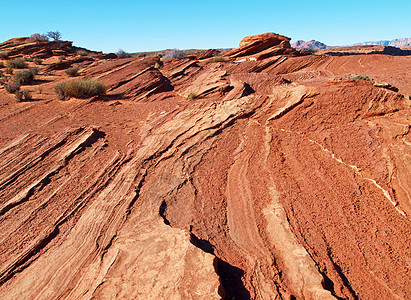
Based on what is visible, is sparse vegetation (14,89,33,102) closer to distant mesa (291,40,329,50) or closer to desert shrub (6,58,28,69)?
desert shrub (6,58,28,69)

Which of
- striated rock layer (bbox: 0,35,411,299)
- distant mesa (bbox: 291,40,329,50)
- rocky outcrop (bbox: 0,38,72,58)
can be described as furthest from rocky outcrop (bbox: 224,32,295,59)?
distant mesa (bbox: 291,40,329,50)

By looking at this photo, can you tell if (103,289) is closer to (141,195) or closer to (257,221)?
(141,195)

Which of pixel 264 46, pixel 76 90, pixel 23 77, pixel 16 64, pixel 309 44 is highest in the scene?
pixel 309 44

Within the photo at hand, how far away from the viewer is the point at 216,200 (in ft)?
16.6

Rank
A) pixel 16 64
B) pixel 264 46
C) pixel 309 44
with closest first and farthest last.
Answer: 1. pixel 16 64
2. pixel 264 46
3. pixel 309 44

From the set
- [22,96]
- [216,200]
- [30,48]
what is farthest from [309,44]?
[216,200]

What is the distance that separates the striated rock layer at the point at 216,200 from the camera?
3.34m

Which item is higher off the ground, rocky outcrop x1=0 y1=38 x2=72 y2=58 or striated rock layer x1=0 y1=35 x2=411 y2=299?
rocky outcrop x1=0 y1=38 x2=72 y2=58

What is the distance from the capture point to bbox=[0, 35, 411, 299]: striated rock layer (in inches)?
131

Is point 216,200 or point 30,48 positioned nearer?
point 216,200

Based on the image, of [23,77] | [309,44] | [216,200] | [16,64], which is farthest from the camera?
[309,44]

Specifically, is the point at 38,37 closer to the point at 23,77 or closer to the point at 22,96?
the point at 23,77

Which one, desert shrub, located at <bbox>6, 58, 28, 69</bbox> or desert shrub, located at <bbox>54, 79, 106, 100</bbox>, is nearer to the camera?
desert shrub, located at <bbox>54, 79, 106, 100</bbox>

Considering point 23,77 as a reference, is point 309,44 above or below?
above
